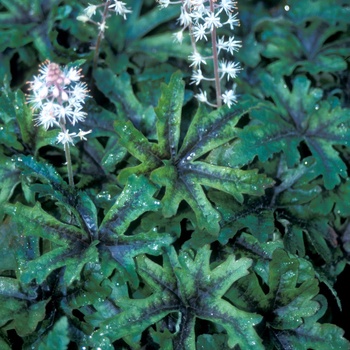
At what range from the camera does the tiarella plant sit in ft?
6.19

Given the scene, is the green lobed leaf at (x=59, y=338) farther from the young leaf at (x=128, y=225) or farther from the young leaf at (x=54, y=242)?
the young leaf at (x=128, y=225)

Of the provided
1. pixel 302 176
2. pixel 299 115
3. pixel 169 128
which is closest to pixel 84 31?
pixel 169 128

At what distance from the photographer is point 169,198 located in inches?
79.0

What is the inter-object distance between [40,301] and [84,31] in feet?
4.84

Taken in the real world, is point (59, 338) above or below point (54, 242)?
below

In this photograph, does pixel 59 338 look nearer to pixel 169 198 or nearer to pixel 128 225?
pixel 128 225

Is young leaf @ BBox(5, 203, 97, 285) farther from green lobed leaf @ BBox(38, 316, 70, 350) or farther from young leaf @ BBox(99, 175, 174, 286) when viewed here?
green lobed leaf @ BBox(38, 316, 70, 350)

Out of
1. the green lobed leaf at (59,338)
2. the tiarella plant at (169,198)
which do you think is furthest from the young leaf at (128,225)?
the green lobed leaf at (59,338)

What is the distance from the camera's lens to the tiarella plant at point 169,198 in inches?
74.3

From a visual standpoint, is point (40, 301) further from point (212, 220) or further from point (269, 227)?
point (269, 227)

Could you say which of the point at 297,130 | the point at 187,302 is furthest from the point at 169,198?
the point at 297,130

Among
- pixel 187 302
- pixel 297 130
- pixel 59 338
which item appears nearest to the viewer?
pixel 59 338

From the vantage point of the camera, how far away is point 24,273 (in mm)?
1826

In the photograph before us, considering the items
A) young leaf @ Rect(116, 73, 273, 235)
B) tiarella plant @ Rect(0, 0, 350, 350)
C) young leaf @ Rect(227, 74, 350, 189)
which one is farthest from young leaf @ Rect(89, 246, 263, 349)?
young leaf @ Rect(227, 74, 350, 189)
